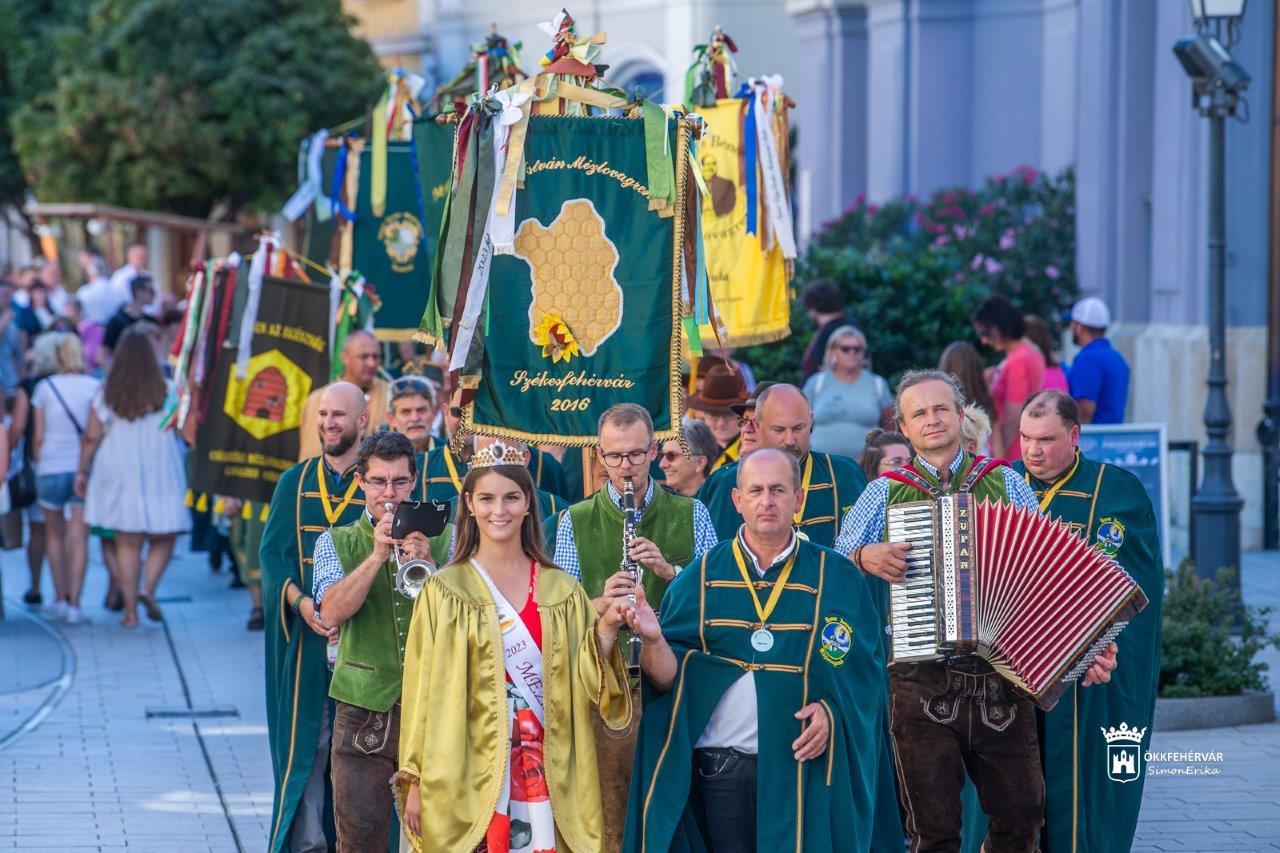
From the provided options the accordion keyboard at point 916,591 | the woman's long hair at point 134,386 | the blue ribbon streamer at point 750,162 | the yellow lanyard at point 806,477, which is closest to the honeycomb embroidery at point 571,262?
the yellow lanyard at point 806,477

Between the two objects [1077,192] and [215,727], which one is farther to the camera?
[1077,192]

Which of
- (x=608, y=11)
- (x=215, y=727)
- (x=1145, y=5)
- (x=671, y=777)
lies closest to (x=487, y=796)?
(x=671, y=777)

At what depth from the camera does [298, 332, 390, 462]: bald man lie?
436 inches

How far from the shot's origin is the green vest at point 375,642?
704cm

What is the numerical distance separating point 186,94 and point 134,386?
18.6 metres

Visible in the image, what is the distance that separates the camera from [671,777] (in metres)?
6.20

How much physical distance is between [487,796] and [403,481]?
4.70ft

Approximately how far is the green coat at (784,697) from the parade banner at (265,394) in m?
6.07

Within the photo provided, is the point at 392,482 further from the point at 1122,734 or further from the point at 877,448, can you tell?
the point at 1122,734

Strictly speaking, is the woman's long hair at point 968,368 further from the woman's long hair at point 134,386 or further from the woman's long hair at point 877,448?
the woman's long hair at point 134,386

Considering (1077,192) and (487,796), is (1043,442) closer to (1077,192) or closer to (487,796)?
(487,796)

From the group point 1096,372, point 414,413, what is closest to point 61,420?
point 414,413

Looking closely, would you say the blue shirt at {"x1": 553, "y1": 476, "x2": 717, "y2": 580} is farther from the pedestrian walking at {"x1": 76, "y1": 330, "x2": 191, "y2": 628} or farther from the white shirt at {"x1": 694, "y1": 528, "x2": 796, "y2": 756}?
the pedestrian walking at {"x1": 76, "y1": 330, "x2": 191, "y2": 628}

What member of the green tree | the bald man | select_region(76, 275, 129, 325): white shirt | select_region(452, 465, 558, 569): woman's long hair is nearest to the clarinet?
select_region(452, 465, 558, 569): woman's long hair
